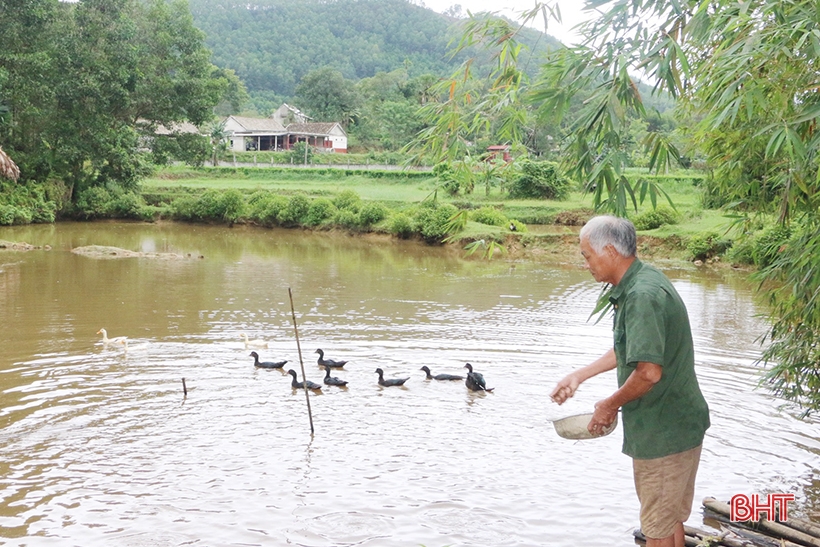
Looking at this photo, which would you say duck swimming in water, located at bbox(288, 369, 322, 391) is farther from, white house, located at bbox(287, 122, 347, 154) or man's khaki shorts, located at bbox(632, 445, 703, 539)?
white house, located at bbox(287, 122, 347, 154)

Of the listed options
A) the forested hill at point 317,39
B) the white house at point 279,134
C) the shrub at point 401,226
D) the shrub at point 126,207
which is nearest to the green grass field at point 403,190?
the shrub at point 401,226

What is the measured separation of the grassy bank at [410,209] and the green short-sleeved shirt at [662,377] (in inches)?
799

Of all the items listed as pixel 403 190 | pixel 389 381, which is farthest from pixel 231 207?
pixel 389 381

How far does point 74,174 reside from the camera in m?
42.0

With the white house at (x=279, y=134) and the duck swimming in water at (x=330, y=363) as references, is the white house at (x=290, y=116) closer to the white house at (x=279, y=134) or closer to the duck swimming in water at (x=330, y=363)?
the white house at (x=279, y=134)

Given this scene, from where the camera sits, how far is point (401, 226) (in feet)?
120

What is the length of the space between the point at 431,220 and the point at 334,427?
25.4 meters

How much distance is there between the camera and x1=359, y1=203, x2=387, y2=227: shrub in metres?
38.5

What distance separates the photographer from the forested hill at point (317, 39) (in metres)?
149

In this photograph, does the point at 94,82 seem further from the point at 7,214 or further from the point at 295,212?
the point at 295,212

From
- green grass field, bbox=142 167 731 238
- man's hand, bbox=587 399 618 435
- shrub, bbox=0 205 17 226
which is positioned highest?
green grass field, bbox=142 167 731 238

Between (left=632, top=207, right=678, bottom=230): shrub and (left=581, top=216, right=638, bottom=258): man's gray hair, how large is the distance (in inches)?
1123

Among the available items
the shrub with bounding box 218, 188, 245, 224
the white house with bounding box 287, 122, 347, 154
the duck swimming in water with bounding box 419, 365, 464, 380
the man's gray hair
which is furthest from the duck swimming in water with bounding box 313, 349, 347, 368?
the white house with bounding box 287, 122, 347, 154

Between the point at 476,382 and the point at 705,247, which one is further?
the point at 705,247
